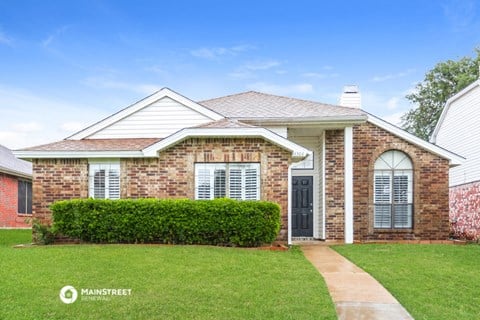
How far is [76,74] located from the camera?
17375mm

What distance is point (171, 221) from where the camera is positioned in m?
11.2

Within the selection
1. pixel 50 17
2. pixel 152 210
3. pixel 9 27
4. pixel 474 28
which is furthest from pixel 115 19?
pixel 474 28

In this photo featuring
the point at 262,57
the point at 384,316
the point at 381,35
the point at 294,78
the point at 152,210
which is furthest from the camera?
the point at 294,78

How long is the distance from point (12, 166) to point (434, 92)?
28.7 m

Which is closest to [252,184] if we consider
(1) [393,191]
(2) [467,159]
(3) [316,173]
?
(3) [316,173]

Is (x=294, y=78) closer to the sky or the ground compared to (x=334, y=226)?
closer to the sky

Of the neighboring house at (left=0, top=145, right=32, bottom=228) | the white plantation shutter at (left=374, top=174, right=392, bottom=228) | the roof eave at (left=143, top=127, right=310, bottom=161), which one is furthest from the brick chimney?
the neighboring house at (left=0, top=145, right=32, bottom=228)

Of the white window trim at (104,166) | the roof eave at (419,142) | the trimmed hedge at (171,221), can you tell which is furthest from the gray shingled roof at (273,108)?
the white window trim at (104,166)

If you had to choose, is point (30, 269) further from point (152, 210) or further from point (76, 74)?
point (76, 74)

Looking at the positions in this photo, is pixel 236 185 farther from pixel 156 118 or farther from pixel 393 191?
pixel 393 191

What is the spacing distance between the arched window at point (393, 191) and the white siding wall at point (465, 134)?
4.06m

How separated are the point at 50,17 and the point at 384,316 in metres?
14.2

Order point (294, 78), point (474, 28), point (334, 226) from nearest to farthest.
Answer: point (334, 226) < point (294, 78) < point (474, 28)

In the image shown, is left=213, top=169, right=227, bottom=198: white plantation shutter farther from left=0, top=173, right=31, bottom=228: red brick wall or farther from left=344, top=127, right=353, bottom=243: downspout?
left=0, top=173, right=31, bottom=228: red brick wall
